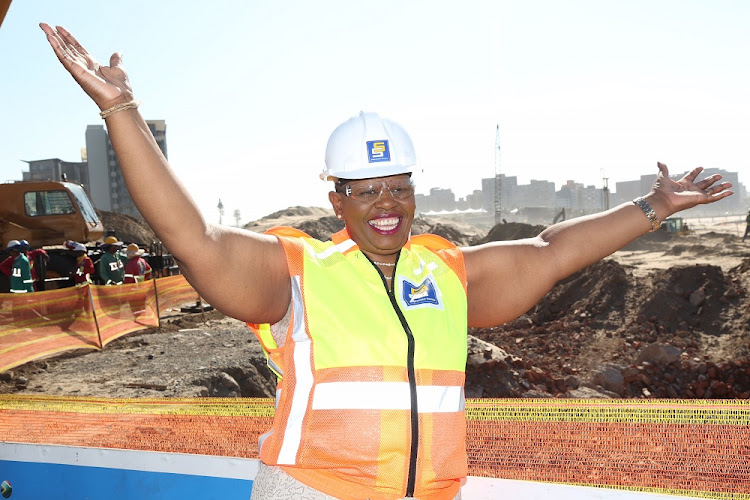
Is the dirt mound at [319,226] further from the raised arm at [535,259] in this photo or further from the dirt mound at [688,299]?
the raised arm at [535,259]

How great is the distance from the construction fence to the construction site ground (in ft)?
0.71

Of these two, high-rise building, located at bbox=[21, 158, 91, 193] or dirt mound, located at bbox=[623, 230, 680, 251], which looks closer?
dirt mound, located at bbox=[623, 230, 680, 251]

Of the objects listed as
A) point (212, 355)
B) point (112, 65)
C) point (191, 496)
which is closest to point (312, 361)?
point (112, 65)

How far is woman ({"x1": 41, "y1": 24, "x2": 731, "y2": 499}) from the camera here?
1736 mm

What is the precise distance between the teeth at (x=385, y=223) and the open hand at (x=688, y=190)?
1172 millimetres

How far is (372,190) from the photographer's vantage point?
212cm

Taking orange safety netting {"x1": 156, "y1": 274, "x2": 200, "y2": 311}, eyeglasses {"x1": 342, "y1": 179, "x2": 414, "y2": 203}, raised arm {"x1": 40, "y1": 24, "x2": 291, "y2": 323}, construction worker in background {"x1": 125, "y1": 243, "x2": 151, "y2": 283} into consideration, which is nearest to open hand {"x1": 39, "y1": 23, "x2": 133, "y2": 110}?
raised arm {"x1": 40, "y1": 24, "x2": 291, "y2": 323}

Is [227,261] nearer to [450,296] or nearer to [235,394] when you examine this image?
[450,296]

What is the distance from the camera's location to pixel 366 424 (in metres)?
1.83

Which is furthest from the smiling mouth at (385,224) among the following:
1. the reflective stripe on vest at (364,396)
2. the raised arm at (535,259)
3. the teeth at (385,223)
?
the reflective stripe on vest at (364,396)

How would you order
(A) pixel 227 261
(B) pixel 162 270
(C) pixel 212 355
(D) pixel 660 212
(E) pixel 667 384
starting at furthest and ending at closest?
(B) pixel 162 270 → (E) pixel 667 384 → (C) pixel 212 355 → (D) pixel 660 212 → (A) pixel 227 261

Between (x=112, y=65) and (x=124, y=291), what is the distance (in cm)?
1191

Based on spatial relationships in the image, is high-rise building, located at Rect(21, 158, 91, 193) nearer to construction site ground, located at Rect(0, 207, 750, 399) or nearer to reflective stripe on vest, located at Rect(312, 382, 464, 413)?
construction site ground, located at Rect(0, 207, 750, 399)

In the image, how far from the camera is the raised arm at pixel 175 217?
1707mm
